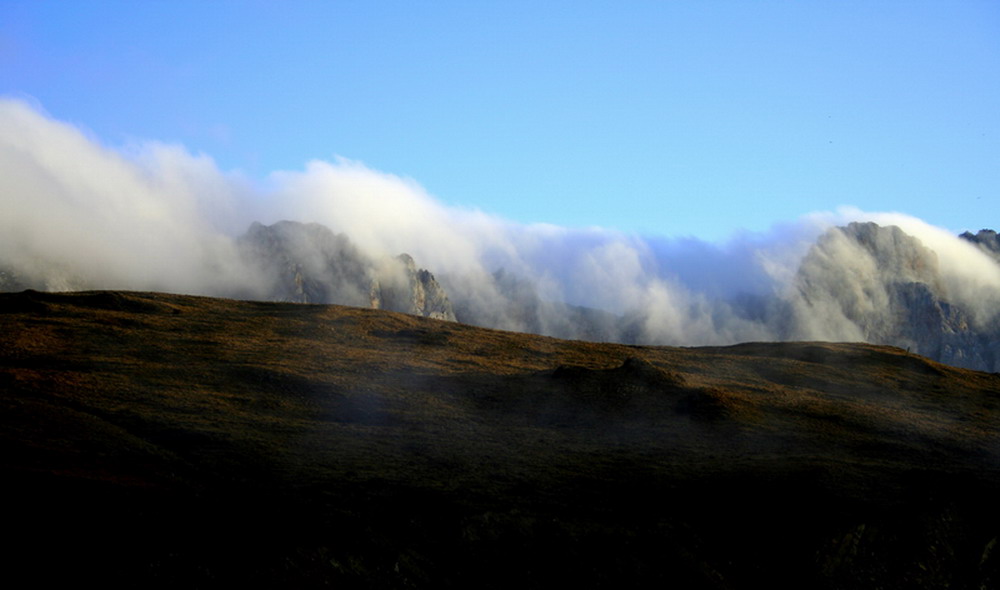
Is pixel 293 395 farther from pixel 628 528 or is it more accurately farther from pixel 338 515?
pixel 628 528

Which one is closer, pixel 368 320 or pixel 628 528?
pixel 628 528

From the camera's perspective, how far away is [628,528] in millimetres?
30734

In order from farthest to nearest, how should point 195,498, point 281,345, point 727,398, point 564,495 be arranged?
point 281,345, point 727,398, point 564,495, point 195,498

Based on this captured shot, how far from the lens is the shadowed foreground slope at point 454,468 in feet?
86.6

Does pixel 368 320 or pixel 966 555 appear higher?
pixel 368 320

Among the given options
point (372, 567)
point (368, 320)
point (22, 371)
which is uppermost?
point (368, 320)

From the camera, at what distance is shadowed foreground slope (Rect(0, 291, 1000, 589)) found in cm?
2639

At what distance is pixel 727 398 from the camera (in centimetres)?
5616

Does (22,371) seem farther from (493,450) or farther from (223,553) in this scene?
(223,553)

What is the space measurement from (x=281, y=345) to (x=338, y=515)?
37.4 metres

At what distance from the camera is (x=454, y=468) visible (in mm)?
37812

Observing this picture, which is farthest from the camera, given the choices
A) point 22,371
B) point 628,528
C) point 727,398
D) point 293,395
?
point 727,398

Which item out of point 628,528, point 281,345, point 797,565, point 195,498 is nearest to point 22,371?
point 281,345

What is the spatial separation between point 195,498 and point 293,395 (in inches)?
894
